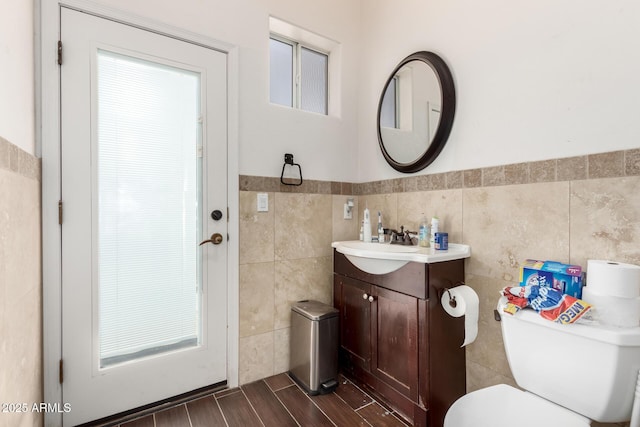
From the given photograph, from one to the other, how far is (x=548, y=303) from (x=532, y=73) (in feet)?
3.39

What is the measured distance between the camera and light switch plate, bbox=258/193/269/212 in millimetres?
1949

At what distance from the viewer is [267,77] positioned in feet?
6.53

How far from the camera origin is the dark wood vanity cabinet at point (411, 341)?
1.47 meters

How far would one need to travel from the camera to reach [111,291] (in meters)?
1.55

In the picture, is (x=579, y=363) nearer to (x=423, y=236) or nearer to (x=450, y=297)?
(x=450, y=297)

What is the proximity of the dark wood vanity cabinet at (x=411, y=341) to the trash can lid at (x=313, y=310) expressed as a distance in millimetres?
173

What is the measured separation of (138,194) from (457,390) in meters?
1.99

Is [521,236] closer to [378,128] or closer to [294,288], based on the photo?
[378,128]

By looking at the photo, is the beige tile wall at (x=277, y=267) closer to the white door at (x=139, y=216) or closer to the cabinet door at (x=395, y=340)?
the white door at (x=139, y=216)

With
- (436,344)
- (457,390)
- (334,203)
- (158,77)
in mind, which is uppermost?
(158,77)

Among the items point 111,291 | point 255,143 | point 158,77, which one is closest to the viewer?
point 111,291

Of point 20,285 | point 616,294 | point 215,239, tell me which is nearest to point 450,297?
point 616,294

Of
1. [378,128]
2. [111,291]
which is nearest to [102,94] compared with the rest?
[111,291]

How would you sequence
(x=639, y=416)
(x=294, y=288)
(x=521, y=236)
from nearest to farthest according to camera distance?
(x=639, y=416) → (x=521, y=236) → (x=294, y=288)
